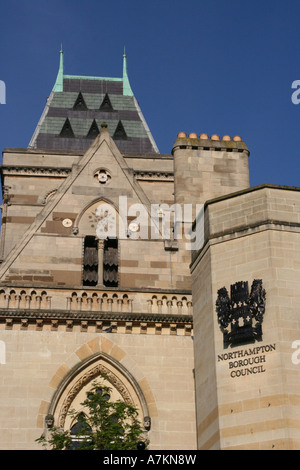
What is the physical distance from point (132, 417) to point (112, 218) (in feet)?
24.6

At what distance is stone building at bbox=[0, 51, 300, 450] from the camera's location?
2170 cm

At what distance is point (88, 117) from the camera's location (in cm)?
4206

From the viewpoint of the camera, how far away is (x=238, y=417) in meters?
21.4

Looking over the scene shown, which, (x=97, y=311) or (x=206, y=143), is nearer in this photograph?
(x=97, y=311)

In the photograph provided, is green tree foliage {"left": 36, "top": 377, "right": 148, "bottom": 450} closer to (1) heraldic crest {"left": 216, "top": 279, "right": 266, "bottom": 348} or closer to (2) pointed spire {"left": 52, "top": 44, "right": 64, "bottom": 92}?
(1) heraldic crest {"left": 216, "top": 279, "right": 266, "bottom": 348}

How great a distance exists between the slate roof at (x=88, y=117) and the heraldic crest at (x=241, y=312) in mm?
18822

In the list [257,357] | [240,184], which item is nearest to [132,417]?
[257,357]

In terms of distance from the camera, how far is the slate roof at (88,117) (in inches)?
1622

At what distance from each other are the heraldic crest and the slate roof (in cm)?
1882

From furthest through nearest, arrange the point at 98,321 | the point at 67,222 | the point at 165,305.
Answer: the point at 67,222, the point at 165,305, the point at 98,321

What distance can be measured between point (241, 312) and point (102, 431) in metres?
4.06

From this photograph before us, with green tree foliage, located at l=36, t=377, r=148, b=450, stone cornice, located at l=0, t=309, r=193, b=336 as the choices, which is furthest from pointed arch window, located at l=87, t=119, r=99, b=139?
green tree foliage, located at l=36, t=377, r=148, b=450

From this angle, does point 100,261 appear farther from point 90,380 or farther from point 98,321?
point 90,380

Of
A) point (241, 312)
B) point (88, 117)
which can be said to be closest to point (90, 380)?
point (241, 312)
